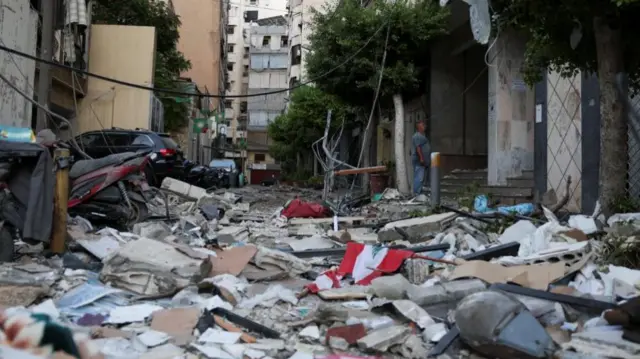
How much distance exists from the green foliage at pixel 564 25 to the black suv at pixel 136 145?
33.1 ft

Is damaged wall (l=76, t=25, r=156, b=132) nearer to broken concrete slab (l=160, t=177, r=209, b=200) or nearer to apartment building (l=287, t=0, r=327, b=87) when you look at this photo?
broken concrete slab (l=160, t=177, r=209, b=200)

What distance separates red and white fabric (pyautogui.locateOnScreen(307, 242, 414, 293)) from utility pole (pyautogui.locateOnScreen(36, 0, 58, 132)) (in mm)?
10689

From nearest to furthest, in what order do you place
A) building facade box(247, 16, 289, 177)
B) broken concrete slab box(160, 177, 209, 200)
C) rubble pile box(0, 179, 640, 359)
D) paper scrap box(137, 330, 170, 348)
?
rubble pile box(0, 179, 640, 359), paper scrap box(137, 330, 170, 348), broken concrete slab box(160, 177, 209, 200), building facade box(247, 16, 289, 177)

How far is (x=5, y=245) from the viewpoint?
17.6 ft

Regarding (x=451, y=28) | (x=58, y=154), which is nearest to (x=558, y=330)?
(x=58, y=154)

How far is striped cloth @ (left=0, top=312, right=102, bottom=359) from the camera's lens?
95.3 inches

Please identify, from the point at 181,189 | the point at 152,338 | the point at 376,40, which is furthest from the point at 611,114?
the point at 376,40

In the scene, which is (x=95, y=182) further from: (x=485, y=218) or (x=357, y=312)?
(x=485, y=218)

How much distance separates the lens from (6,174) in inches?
214

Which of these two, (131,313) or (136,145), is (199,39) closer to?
(136,145)

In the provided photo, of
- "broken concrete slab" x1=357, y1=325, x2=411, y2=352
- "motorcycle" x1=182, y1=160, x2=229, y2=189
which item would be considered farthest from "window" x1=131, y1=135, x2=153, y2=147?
"broken concrete slab" x1=357, y1=325, x2=411, y2=352

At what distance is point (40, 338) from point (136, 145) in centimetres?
1201

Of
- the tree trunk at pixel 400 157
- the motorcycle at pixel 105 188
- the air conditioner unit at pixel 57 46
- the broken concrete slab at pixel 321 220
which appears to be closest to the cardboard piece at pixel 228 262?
the motorcycle at pixel 105 188

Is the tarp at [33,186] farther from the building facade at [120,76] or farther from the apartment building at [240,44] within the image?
the apartment building at [240,44]
